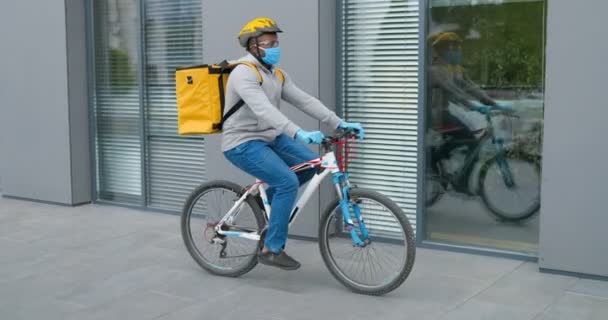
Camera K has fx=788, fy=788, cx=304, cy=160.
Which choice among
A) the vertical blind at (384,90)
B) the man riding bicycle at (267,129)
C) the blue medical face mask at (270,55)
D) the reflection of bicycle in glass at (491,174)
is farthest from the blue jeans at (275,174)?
the reflection of bicycle in glass at (491,174)

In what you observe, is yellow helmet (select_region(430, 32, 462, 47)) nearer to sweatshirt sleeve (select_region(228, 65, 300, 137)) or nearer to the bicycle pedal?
sweatshirt sleeve (select_region(228, 65, 300, 137))

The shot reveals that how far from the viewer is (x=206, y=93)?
226 inches

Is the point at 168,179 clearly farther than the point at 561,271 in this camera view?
Yes

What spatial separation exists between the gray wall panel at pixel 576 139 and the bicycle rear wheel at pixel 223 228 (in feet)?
7.12

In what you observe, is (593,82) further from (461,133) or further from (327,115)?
(327,115)

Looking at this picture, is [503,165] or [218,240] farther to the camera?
[503,165]

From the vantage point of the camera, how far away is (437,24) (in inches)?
257

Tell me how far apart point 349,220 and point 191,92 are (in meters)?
1.51

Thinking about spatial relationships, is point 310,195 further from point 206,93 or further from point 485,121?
point 485,121

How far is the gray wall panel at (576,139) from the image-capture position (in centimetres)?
548

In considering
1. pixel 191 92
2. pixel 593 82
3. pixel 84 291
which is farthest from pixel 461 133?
pixel 84 291

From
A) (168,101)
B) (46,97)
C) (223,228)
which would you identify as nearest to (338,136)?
(223,228)

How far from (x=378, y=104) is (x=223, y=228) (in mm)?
1885

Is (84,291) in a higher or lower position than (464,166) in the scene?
lower
